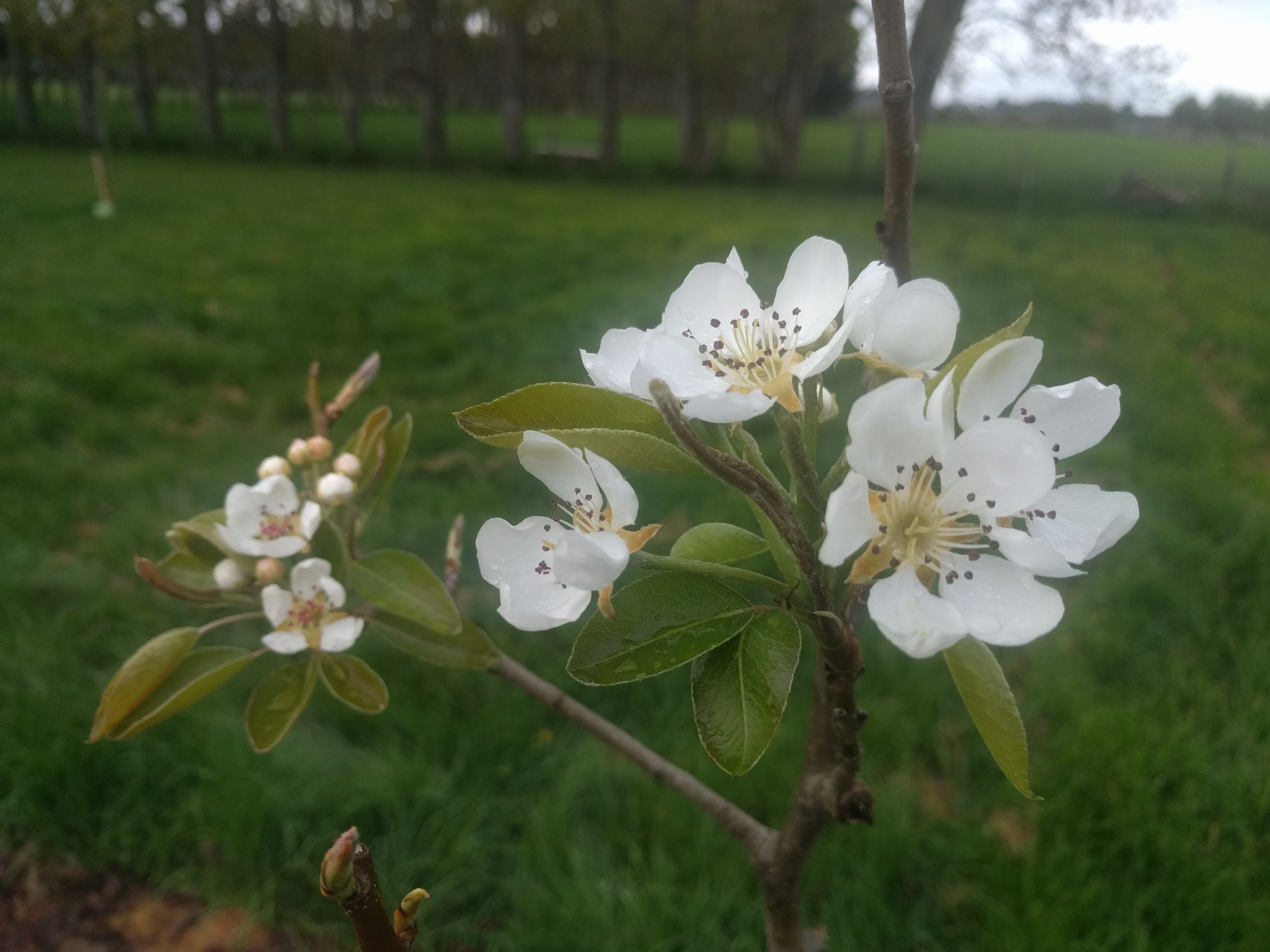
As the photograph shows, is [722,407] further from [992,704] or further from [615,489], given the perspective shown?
[992,704]

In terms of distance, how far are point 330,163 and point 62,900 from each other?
15.7 meters

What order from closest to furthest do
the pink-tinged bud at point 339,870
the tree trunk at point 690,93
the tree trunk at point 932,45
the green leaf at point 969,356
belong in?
the pink-tinged bud at point 339,870 < the green leaf at point 969,356 < the tree trunk at point 932,45 < the tree trunk at point 690,93

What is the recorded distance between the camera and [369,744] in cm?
236

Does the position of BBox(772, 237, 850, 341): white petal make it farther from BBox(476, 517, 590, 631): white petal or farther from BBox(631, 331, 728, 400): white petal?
BBox(476, 517, 590, 631): white petal

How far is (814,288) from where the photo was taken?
2.37ft

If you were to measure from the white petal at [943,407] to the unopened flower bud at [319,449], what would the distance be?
3.05ft

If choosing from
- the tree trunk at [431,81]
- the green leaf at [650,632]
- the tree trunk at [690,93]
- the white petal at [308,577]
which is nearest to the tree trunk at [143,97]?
the tree trunk at [431,81]

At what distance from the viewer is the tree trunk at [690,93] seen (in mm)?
14398

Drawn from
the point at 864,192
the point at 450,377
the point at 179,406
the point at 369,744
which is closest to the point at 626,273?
the point at 450,377

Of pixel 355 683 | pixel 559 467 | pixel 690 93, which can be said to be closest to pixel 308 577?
pixel 355 683

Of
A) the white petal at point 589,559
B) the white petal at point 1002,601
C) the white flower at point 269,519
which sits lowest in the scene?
the white flower at point 269,519

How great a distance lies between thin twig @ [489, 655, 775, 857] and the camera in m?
0.98

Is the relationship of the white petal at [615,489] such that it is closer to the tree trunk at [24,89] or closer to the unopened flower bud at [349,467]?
the unopened flower bud at [349,467]

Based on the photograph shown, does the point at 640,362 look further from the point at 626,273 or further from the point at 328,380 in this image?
the point at 626,273
